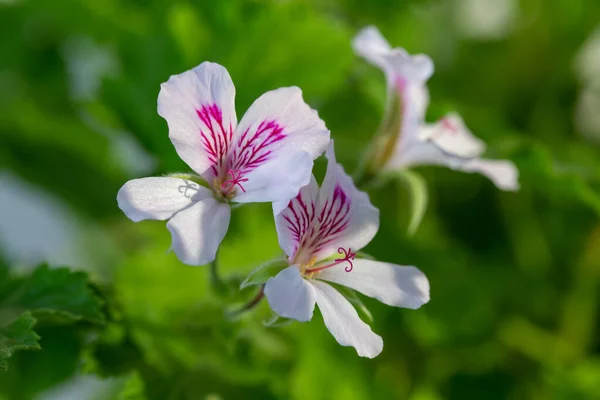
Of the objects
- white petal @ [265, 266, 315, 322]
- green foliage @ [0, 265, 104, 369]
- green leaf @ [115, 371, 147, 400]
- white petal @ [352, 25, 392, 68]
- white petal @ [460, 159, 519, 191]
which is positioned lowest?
green leaf @ [115, 371, 147, 400]

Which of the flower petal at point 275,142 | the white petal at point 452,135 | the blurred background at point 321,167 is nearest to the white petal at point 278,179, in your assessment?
the flower petal at point 275,142

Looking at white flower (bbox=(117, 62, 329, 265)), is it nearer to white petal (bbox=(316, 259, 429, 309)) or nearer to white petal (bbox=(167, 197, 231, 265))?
white petal (bbox=(167, 197, 231, 265))

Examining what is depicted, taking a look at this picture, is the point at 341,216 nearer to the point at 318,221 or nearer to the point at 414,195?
the point at 318,221

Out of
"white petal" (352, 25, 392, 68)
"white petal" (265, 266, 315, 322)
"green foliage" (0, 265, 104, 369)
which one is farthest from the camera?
"white petal" (352, 25, 392, 68)

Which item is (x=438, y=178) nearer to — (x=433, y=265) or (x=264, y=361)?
(x=433, y=265)

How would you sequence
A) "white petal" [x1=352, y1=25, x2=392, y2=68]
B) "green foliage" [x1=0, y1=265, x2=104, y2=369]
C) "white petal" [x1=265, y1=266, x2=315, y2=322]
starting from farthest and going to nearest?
1. "white petal" [x1=352, y1=25, x2=392, y2=68]
2. "green foliage" [x1=0, y1=265, x2=104, y2=369]
3. "white petal" [x1=265, y1=266, x2=315, y2=322]

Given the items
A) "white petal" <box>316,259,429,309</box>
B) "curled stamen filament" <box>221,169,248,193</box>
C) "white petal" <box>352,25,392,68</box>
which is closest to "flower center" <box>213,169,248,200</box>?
"curled stamen filament" <box>221,169,248,193</box>
